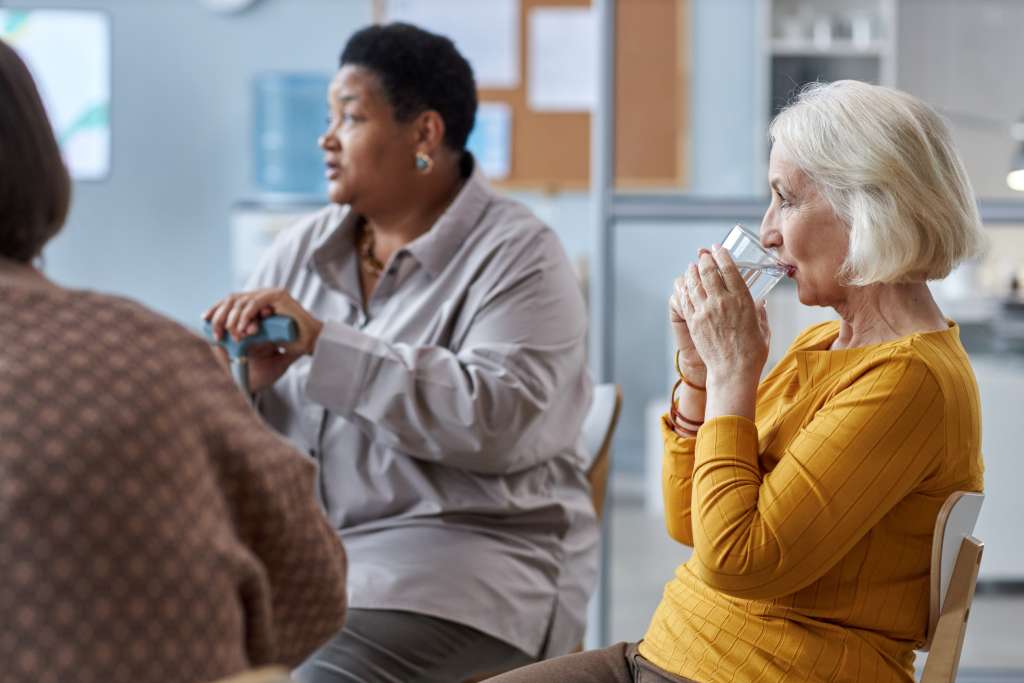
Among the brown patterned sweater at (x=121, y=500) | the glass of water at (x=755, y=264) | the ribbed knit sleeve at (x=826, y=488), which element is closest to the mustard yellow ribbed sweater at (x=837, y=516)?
the ribbed knit sleeve at (x=826, y=488)

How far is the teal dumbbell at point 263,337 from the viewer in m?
1.66

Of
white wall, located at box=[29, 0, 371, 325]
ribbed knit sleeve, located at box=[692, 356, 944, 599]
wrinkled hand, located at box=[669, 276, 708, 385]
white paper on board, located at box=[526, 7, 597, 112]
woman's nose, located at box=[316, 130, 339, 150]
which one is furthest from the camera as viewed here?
white wall, located at box=[29, 0, 371, 325]

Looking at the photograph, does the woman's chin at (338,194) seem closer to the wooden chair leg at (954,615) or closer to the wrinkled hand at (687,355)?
the wrinkled hand at (687,355)

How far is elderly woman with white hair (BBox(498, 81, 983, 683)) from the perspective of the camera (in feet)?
4.00

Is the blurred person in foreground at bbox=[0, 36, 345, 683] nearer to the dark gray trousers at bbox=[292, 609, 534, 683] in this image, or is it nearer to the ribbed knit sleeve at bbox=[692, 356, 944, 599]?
the ribbed knit sleeve at bbox=[692, 356, 944, 599]

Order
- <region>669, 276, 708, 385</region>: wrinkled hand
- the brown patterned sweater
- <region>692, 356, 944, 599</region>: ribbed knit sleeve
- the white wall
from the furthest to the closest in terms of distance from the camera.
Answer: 1. the white wall
2. <region>669, 276, 708, 385</region>: wrinkled hand
3. <region>692, 356, 944, 599</region>: ribbed knit sleeve
4. the brown patterned sweater

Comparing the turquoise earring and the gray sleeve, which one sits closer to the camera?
the gray sleeve

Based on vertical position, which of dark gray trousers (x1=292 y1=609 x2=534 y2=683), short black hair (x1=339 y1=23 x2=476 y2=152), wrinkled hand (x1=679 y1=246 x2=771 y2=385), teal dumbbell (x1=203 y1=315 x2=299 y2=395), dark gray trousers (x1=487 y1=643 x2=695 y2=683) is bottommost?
dark gray trousers (x1=292 y1=609 x2=534 y2=683)

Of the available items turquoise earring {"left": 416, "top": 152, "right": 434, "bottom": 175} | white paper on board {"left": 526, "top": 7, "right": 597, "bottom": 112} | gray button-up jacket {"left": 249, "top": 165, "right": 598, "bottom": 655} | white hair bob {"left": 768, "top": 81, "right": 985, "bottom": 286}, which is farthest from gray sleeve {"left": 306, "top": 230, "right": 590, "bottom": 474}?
white paper on board {"left": 526, "top": 7, "right": 597, "bottom": 112}

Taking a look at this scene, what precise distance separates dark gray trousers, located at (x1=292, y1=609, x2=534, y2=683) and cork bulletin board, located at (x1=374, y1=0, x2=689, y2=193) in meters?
3.64

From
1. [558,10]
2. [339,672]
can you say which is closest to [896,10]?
[339,672]

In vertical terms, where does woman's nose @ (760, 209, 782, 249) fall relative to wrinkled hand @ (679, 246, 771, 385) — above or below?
above

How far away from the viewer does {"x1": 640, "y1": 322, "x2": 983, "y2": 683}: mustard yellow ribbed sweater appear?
121 centimetres

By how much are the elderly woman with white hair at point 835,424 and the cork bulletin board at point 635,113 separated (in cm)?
380
